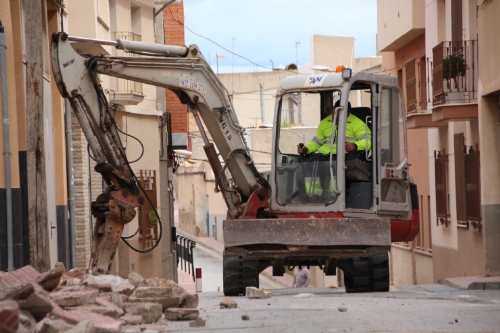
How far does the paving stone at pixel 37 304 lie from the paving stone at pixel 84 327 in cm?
46

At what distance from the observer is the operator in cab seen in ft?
43.8

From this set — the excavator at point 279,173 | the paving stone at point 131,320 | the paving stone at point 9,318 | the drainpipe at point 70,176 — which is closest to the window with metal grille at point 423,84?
the drainpipe at point 70,176

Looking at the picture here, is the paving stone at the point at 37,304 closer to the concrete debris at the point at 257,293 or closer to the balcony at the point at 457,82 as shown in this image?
the concrete debris at the point at 257,293

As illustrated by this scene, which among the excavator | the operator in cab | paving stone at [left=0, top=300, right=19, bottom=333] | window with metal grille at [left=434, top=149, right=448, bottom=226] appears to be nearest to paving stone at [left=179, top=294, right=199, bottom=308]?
the excavator

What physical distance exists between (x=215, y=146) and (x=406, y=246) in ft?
51.3

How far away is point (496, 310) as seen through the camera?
1020cm

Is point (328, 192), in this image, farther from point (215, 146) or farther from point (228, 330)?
point (228, 330)

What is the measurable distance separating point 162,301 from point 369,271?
4719 mm

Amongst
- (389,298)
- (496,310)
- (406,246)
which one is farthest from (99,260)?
(406,246)

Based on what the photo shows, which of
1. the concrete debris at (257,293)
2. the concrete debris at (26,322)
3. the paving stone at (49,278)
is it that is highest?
the paving stone at (49,278)

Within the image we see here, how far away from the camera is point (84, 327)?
7.18 metres

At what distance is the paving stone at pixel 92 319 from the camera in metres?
7.55

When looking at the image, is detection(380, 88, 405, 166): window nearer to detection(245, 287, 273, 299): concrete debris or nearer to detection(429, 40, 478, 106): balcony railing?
detection(245, 287, 273, 299): concrete debris

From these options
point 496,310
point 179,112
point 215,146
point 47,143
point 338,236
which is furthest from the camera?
point 179,112
